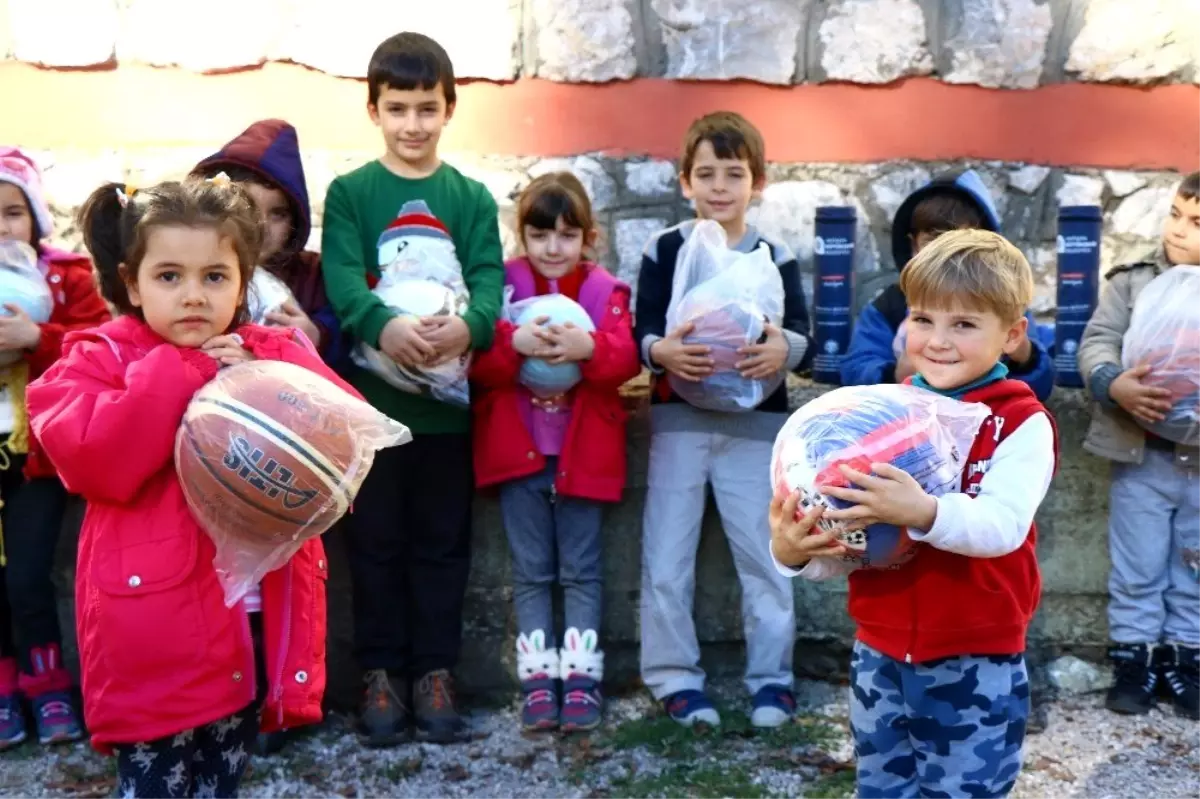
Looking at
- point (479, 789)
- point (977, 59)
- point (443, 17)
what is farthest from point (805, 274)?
point (479, 789)

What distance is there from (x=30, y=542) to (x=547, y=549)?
1.48 metres

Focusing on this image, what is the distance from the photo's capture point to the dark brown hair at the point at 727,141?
388cm

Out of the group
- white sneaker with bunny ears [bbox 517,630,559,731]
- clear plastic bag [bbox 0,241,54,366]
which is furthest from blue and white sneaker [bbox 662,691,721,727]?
clear plastic bag [bbox 0,241,54,366]

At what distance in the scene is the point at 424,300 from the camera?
3.65 meters

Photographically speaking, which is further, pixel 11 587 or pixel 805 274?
pixel 805 274

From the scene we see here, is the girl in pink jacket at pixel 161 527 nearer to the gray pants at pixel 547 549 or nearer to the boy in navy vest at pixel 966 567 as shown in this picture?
the boy in navy vest at pixel 966 567

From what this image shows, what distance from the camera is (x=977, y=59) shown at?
16.1 feet

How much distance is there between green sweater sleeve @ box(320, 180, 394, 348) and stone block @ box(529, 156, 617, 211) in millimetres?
1212

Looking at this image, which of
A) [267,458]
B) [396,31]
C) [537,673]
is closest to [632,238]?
[396,31]

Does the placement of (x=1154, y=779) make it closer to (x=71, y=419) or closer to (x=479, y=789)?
(x=479, y=789)

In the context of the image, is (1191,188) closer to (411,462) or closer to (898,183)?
(898,183)

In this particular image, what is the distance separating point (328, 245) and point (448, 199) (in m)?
0.38

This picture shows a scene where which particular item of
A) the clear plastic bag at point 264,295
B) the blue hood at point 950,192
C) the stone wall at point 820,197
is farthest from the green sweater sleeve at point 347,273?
the blue hood at point 950,192

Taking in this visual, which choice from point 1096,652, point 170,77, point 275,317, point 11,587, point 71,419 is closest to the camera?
point 71,419
